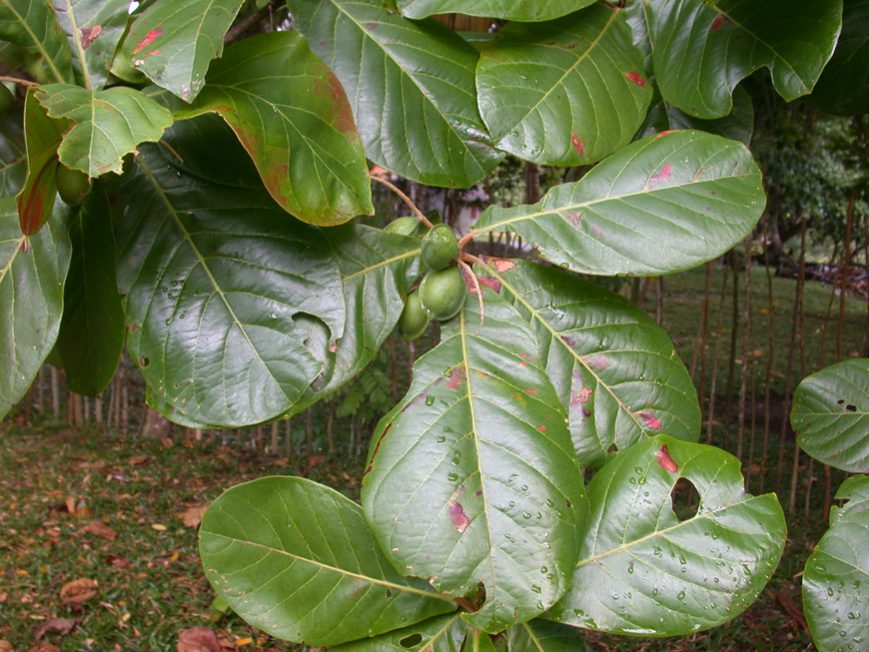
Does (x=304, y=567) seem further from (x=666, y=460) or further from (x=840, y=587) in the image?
(x=840, y=587)

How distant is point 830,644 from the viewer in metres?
0.57

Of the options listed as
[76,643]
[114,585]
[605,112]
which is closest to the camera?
[605,112]

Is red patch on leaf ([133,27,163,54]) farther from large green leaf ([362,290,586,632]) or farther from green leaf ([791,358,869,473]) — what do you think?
green leaf ([791,358,869,473])

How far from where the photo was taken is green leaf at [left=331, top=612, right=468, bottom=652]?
1.78ft

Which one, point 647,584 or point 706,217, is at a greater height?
point 706,217

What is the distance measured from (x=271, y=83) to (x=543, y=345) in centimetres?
26

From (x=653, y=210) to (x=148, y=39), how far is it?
0.35 meters

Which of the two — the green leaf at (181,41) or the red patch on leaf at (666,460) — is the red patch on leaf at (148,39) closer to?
the green leaf at (181,41)

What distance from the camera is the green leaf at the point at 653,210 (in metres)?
0.51

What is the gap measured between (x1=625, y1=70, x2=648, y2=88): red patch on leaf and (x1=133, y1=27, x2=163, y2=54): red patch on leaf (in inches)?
13.6

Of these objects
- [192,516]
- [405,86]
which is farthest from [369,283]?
[192,516]

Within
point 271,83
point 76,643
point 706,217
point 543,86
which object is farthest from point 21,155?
point 76,643

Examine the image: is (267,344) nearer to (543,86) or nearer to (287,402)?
(287,402)

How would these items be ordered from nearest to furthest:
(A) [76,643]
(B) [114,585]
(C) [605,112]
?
(C) [605,112], (A) [76,643], (B) [114,585]
